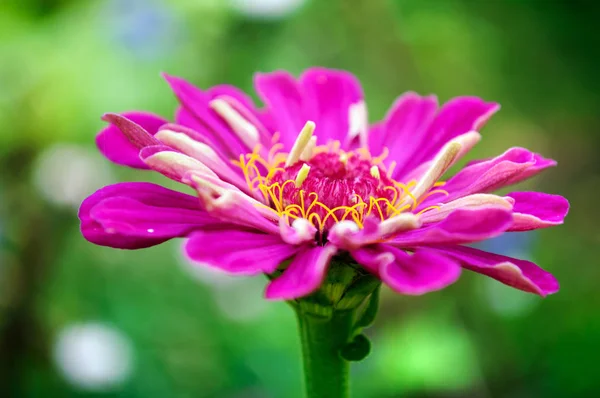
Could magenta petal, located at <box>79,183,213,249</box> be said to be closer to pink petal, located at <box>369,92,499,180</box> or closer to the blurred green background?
pink petal, located at <box>369,92,499,180</box>

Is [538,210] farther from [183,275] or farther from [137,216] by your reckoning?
[183,275]

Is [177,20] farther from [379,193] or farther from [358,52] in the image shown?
[379,193]

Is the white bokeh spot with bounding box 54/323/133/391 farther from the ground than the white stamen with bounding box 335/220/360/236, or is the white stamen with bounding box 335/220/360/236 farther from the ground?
the white stamen with bounding box 335/220/360/236

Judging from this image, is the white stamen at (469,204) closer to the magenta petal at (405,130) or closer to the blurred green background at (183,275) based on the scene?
the magenta petal at (405,130)

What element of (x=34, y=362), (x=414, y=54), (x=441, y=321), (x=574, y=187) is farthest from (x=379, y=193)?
(x=574, y=187)

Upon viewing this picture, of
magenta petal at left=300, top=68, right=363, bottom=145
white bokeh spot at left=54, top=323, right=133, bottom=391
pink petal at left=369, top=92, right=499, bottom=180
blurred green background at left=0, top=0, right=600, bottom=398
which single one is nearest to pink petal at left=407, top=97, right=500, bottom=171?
pink petal at left=369, top=92, right=499, bottom=180

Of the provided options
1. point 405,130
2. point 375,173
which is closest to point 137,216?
point 375,173
